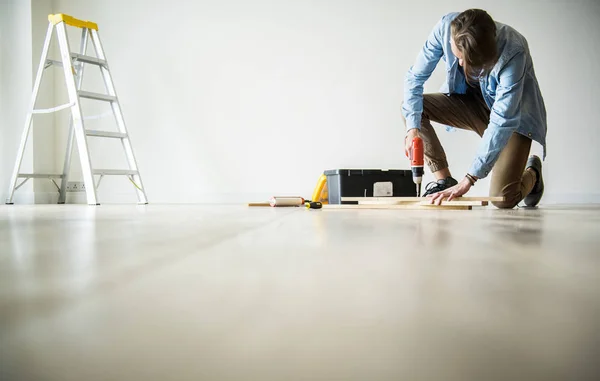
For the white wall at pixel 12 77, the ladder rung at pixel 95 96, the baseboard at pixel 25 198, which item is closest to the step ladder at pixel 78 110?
the ladder rung at pixel 95 96

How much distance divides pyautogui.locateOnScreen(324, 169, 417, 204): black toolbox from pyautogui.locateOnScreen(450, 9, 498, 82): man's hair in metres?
1.29

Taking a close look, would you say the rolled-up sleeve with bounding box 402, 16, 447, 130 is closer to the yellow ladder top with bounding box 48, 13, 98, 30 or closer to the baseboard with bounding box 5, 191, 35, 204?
the yellow ladder top with bounding box 48, 13, 98, 30

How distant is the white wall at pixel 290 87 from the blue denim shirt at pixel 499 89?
70.7 inches

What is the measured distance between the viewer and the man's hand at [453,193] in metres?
2.11

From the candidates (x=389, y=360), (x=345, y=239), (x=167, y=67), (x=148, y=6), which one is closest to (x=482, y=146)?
(x=345, y=239)

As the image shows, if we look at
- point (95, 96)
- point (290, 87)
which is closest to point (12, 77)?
point (95, 96)

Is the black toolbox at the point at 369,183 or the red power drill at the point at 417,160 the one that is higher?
the red power drill at the point at 417,160

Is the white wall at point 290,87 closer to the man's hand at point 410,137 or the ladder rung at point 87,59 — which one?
the ladder rung at point 87,59

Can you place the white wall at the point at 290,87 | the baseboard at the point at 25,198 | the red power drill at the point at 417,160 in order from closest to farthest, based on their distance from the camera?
1. the red power drill at the point at 417,160
2. the white wall at the point at 290,87
3. the baseboard at the point at 25,198

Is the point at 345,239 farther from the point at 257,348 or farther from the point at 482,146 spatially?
the point at 482,146

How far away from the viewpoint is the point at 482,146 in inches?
82.7

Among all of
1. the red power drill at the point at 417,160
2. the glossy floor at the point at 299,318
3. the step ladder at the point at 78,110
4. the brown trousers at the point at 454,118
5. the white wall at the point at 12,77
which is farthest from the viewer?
the white wall at the point at 12,77

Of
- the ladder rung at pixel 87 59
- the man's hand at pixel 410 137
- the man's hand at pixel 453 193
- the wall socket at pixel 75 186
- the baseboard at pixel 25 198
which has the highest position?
the ladder rung at pixel 87 59

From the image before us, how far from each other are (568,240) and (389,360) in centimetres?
76
